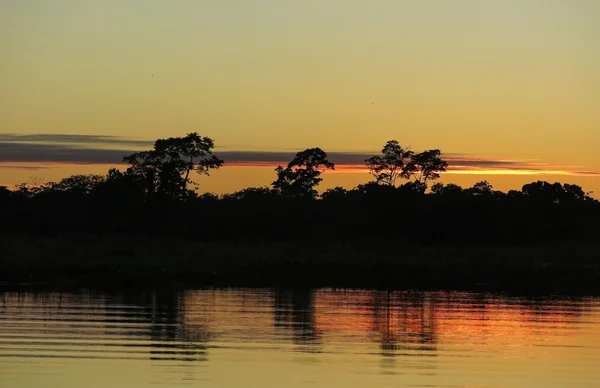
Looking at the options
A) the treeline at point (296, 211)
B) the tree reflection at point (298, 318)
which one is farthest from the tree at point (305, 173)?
the tree reflection at point (298, 318)

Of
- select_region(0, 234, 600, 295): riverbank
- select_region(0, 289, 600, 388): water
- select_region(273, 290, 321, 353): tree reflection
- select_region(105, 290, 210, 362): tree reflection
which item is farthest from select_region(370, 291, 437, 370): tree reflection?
select_region(0, 234, 600, 295): riverbank

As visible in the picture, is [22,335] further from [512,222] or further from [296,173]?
[296,173]

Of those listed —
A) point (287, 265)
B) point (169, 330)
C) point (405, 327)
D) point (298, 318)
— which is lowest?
point (169, 330)

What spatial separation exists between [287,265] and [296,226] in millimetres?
31207

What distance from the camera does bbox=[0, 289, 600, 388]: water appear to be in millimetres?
21031

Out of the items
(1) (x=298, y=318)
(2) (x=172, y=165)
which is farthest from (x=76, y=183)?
(1) (x=298, y=318)

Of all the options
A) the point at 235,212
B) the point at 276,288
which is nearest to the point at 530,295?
the point at 276,288

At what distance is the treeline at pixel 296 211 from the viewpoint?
79812 mm

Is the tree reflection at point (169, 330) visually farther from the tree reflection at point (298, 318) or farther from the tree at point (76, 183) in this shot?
the tree at point (76, 183)

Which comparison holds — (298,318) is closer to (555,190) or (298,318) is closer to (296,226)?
(296,226)

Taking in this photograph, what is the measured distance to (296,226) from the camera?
8531 cm

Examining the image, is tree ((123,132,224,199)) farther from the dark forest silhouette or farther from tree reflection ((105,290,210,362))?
tree reflection ((105,290,210,362))

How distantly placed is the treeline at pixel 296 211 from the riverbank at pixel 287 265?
375 inches

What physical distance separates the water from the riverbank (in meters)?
8.57
